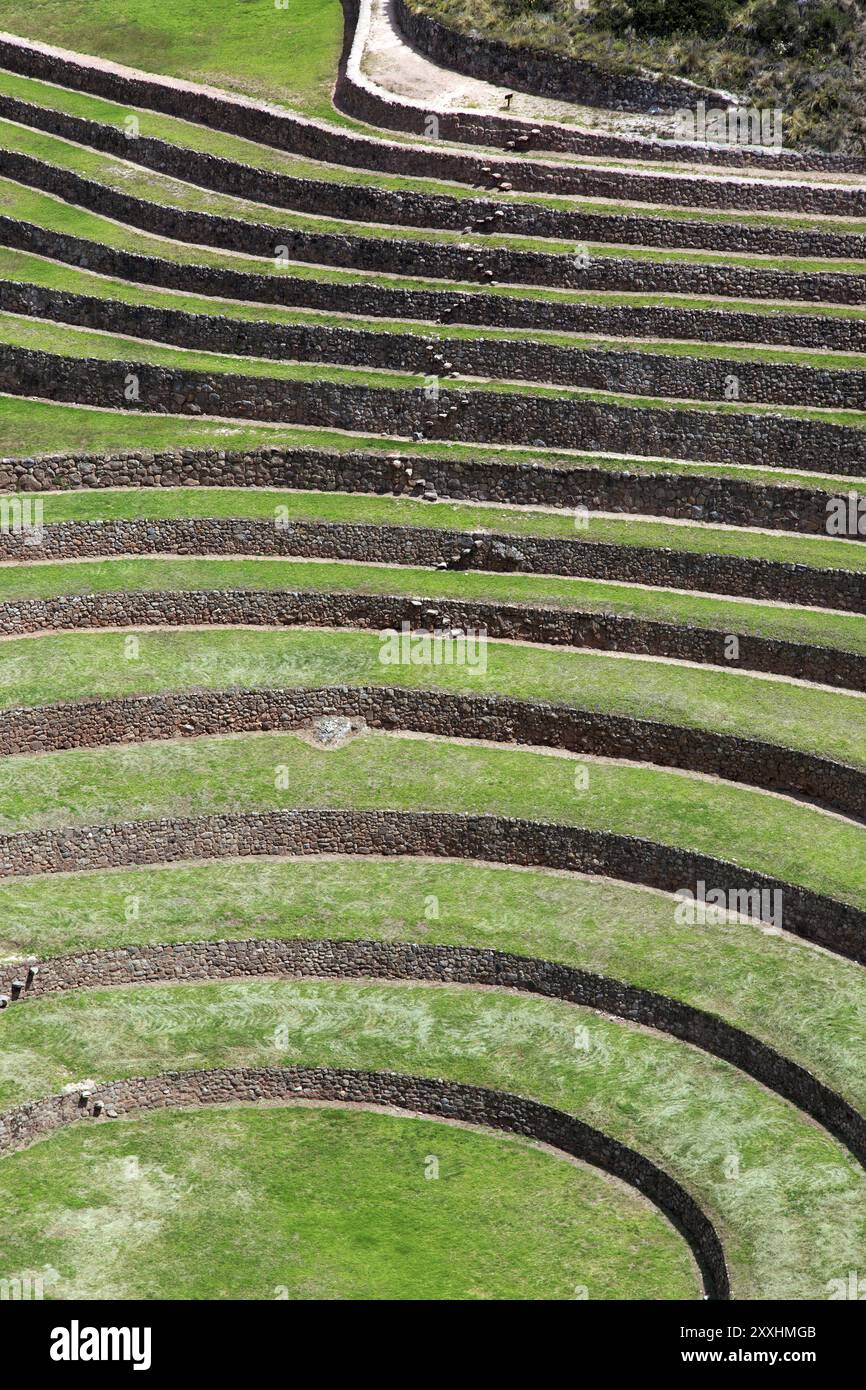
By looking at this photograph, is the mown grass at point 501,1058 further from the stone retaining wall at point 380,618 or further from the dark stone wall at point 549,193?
the dark stone wall at point 549,193

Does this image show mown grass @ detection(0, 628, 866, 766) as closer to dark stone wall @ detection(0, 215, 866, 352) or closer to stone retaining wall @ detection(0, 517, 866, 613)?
stone retaining wall @ detection(0, 517, 866, 613)

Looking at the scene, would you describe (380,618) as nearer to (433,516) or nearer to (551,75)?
(433,516)

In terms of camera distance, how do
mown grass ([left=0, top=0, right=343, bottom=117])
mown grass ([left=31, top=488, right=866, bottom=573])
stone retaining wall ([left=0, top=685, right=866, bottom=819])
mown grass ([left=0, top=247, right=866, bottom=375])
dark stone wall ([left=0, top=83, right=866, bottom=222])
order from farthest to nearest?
1. mown grass ([left=0, top=0, right=343, bottom=117])
2. dark stone wall ([left=0, top=83, right=866, bottom=222])
3. mown grass ([left=0, top=247, right=866, bottom=375])
4. mown grass ([left=31, top=488, right=866, bottom=573])
5. stone retaining wall ([left=0, top=685, right=866, bottom=819])

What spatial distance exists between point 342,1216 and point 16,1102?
21.1ft

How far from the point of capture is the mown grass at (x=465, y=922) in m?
38.9

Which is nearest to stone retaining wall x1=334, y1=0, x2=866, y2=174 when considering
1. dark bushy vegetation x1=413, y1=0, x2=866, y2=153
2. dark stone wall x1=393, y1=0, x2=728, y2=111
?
dark bushy vegetation x1=413, y1=0, x2=866, y2=153

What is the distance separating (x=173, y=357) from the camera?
57781 mm

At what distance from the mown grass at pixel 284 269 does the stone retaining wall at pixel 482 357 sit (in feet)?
6.88

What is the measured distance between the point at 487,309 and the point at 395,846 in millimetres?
19947

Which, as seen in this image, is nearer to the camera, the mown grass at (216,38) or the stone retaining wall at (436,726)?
the stone retaining wall at (436,726)

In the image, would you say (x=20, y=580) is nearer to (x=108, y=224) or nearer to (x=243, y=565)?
(x=243, y=565)

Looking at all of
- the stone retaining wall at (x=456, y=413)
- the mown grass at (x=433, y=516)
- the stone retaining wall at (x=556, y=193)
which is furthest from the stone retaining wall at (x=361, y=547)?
the stone retaining wall at (x=556, y=193)

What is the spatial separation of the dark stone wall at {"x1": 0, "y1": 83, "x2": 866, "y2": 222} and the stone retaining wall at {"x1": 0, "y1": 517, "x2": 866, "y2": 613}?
12.7 meters

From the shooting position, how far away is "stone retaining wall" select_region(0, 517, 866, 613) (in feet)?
168
